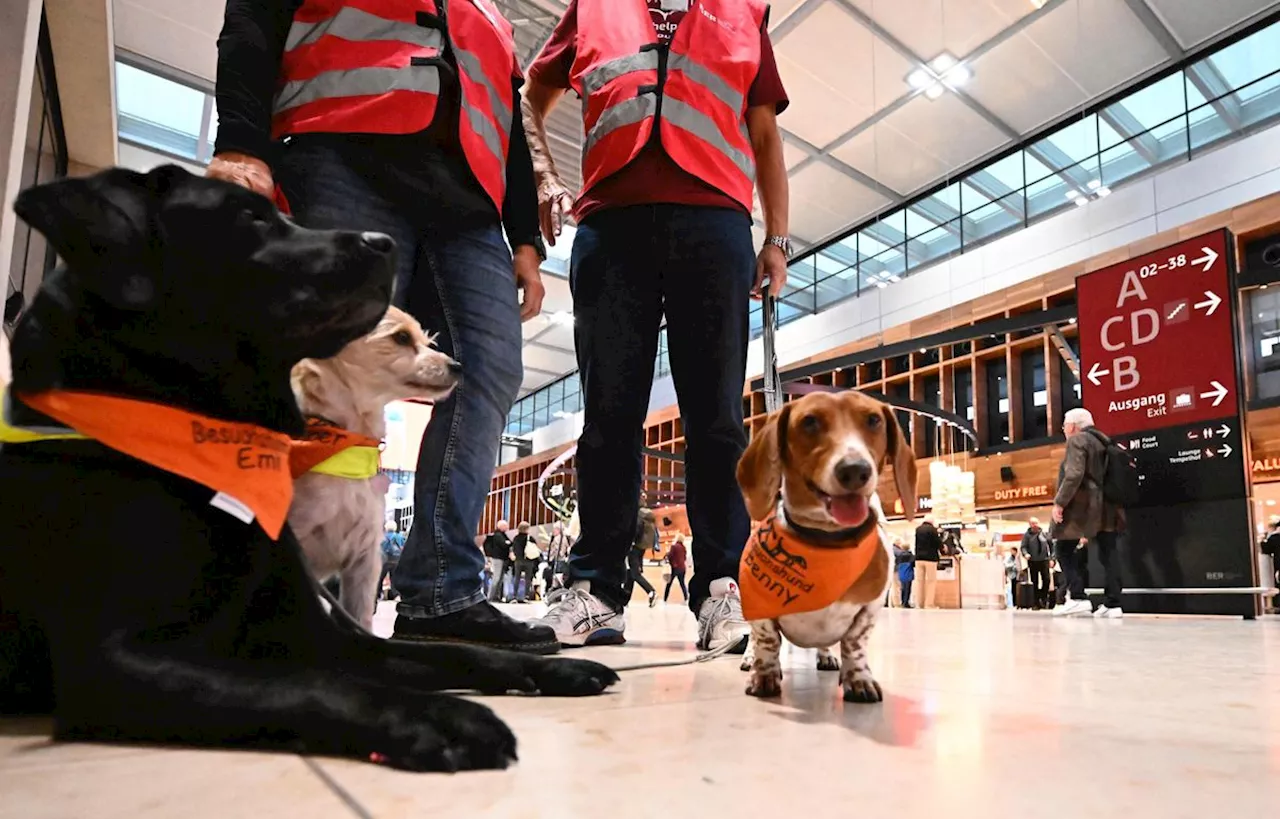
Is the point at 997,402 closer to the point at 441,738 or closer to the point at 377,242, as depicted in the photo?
the point at 377,242

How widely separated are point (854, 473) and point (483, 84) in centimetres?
131

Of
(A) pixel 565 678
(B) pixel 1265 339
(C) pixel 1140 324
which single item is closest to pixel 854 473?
(A) pixel 565 678

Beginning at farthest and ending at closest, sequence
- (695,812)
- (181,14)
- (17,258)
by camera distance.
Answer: (181,14) < (17,258) < (695,812)

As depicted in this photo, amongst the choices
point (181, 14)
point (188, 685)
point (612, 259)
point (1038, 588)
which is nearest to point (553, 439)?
point (1038, 588)

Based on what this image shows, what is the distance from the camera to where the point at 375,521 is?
1.91m

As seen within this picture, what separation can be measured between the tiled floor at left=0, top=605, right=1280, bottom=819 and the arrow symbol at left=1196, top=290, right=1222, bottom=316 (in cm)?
567

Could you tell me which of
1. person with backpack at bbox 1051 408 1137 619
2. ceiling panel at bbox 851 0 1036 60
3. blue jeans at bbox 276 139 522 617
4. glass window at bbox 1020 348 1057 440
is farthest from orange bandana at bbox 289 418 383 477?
glass window at bbox 1020 348 1057 440

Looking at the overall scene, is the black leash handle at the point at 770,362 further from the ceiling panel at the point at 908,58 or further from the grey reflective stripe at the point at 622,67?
the ceiling panel at the point at 908,58

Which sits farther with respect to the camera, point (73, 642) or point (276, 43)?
point (276, 43)

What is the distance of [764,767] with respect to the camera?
906 mm

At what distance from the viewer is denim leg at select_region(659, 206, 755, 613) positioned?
7.75 ft

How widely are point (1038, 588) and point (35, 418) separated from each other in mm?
12523

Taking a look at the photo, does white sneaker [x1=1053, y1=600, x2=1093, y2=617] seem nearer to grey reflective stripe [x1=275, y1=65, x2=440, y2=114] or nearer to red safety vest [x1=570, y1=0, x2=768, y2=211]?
red safety vest [x1=570, y1=0, x2=768, y2=211]

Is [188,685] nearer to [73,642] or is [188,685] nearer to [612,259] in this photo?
[73,642]
